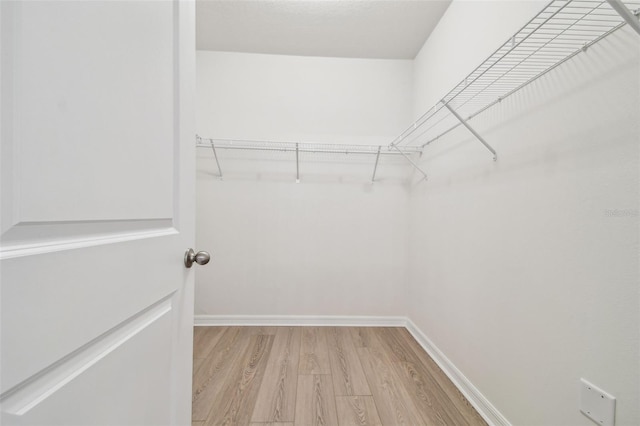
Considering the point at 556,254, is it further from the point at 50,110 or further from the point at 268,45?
the point at 268,45

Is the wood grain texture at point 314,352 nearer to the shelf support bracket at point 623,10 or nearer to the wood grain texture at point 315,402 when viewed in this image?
the wood grain texture at point 315,402

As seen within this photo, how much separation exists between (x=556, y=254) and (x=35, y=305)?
4.65ft

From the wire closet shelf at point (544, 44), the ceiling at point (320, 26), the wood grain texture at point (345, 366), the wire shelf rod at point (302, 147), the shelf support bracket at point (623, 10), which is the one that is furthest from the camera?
the wire shelf rod at point (302, 147)

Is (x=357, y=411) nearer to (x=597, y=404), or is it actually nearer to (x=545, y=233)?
(x=597, y=404)

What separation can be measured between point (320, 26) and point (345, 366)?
2.45 metres

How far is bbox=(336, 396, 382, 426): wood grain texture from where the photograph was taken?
1262 millimetres

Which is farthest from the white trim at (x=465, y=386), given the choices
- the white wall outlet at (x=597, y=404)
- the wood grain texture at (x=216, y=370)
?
the wood grain texture at (x=216, y=370)

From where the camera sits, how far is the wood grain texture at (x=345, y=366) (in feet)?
4.87

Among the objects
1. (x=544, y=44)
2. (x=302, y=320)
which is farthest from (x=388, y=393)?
(x=544, y=44)

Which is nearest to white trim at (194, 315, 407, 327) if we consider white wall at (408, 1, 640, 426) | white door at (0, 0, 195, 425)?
white wall at (408, 1, 640, 426)

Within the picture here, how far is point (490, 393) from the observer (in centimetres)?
128

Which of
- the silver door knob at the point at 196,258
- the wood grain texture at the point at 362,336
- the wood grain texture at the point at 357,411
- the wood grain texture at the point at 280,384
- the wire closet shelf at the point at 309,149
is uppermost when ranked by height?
the wire closet shelf at the point at 309,149

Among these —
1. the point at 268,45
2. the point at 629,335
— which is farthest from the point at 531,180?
the point at 268,45

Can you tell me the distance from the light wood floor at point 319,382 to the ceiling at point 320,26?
243 cm
